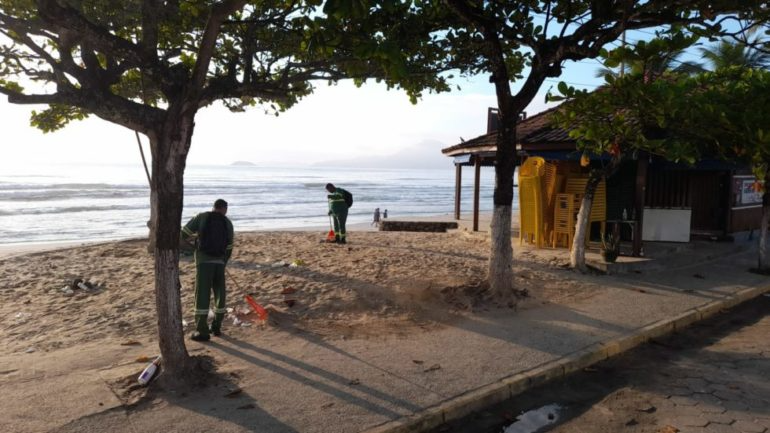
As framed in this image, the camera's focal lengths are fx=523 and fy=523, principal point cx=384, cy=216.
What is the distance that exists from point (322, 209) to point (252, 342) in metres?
28.7

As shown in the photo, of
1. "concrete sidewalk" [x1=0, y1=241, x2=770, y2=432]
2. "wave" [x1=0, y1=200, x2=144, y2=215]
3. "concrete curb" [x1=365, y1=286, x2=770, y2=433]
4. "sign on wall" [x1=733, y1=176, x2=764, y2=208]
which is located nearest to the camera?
"concrete sidewalk" [x1=0, y1=241, x2=770, y2=432]

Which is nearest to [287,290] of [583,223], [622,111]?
[583,223]

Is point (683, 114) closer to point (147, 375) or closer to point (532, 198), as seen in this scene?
point (532, 198)

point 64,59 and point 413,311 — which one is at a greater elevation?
point 64,59

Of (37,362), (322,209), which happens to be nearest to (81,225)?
(322,209)

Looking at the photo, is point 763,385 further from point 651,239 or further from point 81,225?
point 81,225

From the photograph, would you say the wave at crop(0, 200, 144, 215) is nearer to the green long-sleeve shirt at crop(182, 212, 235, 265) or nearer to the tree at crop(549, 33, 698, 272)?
the green long-sleeve shirt at crop(182, 212, 235, 265)

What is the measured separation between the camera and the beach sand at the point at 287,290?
6457 millimetres

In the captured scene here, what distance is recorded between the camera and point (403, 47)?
737cm

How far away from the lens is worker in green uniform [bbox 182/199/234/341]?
5.77m

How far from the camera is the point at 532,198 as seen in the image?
38.9 feet

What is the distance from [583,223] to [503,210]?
2.97 metres

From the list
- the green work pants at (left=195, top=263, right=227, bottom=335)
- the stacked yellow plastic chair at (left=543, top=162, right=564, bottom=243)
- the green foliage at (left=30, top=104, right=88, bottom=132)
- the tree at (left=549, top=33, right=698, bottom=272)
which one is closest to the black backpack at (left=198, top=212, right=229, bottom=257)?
the green work pants at (left=195, top=263, right=227, bottom=335)

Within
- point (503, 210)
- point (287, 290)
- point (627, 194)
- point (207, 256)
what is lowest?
point (287, 290)
